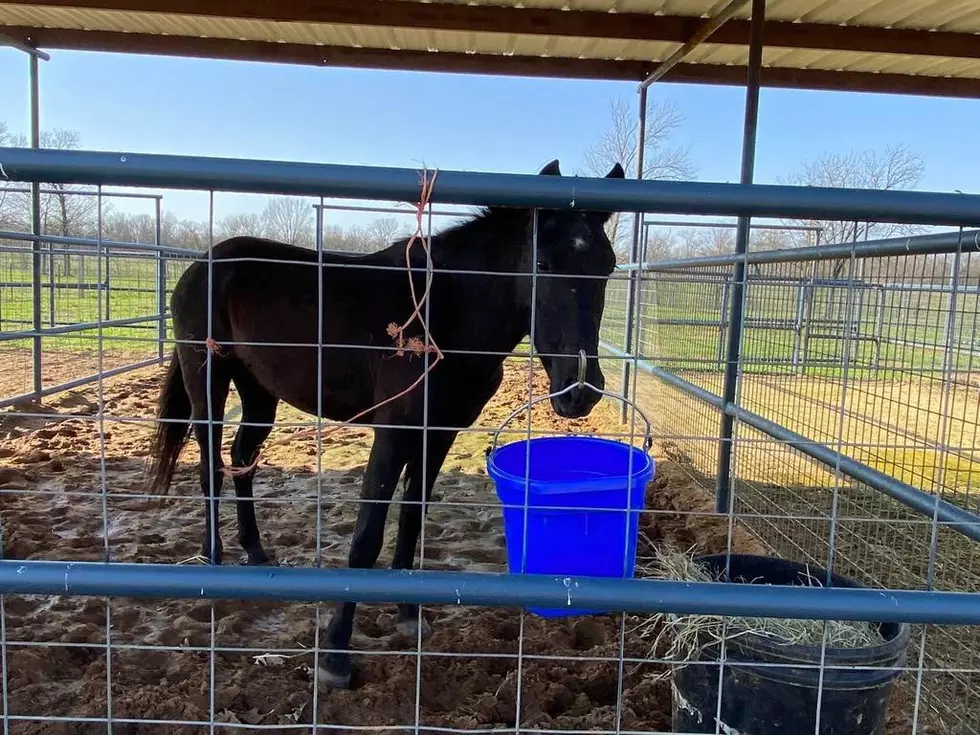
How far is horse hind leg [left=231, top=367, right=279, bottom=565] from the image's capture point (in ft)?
12.5

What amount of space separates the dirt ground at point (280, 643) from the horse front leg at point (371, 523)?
4.6 inches

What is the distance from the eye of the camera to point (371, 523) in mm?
2801

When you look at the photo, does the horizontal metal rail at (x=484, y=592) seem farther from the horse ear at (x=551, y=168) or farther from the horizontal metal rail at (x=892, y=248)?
the horse ear at (x=551, y=168)

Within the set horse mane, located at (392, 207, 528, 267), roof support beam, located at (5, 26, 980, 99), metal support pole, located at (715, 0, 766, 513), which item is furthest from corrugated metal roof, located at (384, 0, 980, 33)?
horse mane, located at (392, 207, 528, 267)

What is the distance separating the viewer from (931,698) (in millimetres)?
2797

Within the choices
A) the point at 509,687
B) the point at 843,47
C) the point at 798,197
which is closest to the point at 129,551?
the point at 509,687

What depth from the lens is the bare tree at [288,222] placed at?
3479mm

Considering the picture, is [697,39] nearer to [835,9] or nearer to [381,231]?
[835,9]

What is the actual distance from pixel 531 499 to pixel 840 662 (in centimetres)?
97

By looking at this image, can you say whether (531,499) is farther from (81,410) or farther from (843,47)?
(81,410)

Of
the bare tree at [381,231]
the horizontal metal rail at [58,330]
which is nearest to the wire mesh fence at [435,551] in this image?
the horizontal metal rail at [58,330]

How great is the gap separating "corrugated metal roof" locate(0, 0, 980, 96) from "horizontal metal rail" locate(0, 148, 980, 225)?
4.27 m

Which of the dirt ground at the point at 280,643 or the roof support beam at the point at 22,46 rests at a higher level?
the roof support beam at the point at 22,46

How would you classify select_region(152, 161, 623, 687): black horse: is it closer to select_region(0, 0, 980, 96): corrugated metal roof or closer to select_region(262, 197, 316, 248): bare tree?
select_region(262, 197, 316, 248): bare tree
